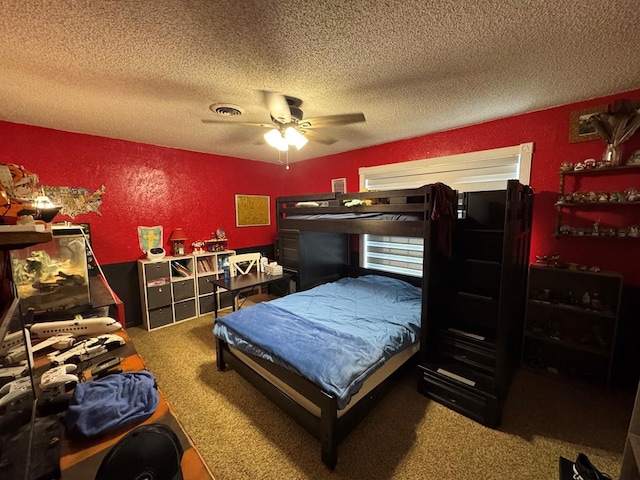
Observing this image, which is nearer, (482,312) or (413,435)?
(413,435)

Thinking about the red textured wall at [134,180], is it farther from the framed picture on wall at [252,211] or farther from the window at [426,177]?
the window at [426,177]

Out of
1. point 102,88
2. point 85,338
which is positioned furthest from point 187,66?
point 85,338

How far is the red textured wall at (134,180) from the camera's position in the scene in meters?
2.77

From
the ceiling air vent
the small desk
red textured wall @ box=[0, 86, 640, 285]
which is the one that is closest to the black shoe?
red textured wall @ box=[0, 86, 640, 285]

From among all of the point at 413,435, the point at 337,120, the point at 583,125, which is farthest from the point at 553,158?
the point at 413,435

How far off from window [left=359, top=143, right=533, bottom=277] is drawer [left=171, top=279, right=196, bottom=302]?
2513mm

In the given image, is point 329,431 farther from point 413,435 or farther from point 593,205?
point 593,205

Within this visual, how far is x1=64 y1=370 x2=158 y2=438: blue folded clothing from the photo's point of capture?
1.00 metres

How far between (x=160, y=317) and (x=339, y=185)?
316 centimetres

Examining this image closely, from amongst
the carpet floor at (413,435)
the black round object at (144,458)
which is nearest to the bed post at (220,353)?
the carpet floor at (413,435)

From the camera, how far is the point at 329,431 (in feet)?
5.22

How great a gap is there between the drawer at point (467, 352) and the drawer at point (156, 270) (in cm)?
340

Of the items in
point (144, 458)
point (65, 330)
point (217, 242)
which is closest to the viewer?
point (144, 458)

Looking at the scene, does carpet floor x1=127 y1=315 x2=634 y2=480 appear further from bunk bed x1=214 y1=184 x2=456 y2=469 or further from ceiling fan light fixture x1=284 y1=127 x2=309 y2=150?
ceiling fan light fixture x1=284 y1=127 x2=309 y2=150
